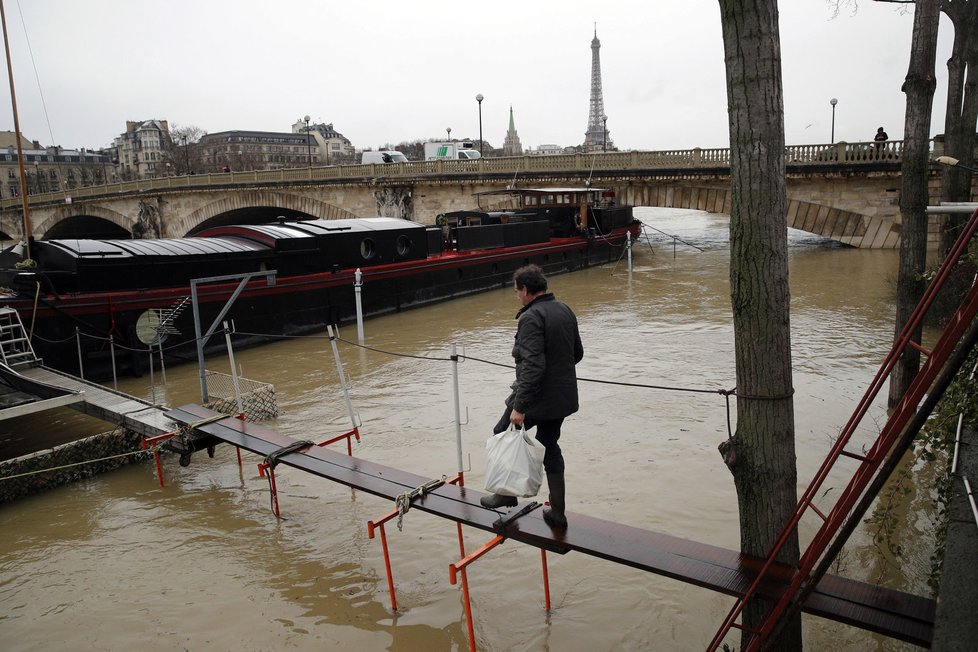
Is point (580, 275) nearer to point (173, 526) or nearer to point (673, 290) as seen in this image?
point (673, 290)

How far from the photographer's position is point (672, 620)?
5000 millimetres

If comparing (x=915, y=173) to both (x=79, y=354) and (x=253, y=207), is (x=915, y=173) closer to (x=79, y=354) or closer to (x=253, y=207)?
(x=79, y=354)

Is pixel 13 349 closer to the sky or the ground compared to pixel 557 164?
closer to the ground

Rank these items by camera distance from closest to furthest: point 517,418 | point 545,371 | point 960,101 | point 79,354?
point 517,418
point 545,371
point 79,354
point 960,101

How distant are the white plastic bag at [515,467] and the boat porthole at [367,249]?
13843 millimetres

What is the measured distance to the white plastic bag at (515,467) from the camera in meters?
4.34

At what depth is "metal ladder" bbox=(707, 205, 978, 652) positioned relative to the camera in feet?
9.54

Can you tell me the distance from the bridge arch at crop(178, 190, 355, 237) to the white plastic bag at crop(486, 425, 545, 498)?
36.8 metres

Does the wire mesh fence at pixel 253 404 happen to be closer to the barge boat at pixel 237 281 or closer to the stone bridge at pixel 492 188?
the barge boat at pixel 237 281

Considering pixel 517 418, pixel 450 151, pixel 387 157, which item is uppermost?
pixel 450 151

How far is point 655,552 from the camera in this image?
428 centimetres

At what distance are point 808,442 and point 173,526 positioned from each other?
22.6ft

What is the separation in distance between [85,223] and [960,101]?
6488cm

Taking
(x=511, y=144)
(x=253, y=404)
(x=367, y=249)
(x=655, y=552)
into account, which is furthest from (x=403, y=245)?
(x=511, y=144)
